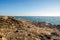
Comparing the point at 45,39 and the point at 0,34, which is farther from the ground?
the point at 0,34

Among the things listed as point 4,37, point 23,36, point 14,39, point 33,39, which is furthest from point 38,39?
point 4,37

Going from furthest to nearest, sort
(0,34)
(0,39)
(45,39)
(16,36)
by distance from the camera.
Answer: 1. (45,39)
2. (16,36)
3. (0,34)
4. (0,39)

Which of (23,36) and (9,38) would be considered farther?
(23,36)

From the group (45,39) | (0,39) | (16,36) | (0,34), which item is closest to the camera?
(0,39)

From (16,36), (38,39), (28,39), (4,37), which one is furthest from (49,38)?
(4,37)

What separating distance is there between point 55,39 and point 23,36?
586 cm

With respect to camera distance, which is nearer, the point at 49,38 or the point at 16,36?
the point at 16,36

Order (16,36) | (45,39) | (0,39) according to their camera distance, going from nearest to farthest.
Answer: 1. (0,39)
2. (16,36)
3. (45,39)

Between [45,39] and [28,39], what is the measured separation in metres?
3.59

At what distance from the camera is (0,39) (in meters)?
17.0

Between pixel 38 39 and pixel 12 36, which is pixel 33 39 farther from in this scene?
pixel 12 36

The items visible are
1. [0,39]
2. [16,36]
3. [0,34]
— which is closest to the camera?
[0,39]

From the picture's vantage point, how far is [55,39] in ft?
73.5

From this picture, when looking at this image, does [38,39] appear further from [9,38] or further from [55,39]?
[9,38]
